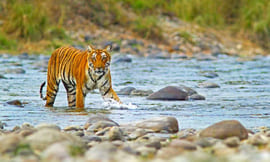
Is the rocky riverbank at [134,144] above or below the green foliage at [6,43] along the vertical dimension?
below

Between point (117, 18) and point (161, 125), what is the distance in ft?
54.0

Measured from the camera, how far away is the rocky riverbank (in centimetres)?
306

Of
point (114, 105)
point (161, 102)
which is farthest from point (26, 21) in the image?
point (114, 105)

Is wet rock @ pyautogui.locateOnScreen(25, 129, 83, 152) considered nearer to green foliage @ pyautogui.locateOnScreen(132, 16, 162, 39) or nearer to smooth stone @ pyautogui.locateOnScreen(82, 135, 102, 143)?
smooth stone @ pyautogui.locateOnScreen(82, 135, 102, 143)

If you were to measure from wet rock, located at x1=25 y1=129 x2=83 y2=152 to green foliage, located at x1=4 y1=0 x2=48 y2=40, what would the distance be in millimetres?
14739

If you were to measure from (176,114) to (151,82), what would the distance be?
4.18 m

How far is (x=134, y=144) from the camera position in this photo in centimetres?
430

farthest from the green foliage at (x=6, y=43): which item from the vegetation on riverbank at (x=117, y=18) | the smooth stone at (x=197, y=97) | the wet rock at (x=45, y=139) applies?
the wet rock at (x=45, y=139)

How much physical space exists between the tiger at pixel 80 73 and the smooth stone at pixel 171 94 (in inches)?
45.1

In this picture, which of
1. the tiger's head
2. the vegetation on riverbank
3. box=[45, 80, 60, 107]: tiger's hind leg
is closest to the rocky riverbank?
the tiger's head

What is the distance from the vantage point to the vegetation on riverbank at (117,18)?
1855cm

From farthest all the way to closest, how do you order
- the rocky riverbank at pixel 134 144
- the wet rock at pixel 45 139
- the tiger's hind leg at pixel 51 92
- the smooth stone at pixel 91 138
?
the tiger's hind leg at pixel 51 92, the smooth stone at pixel 91 138, the wet rock at pixel 45 139, the rocky riverbank at pixel 134 144

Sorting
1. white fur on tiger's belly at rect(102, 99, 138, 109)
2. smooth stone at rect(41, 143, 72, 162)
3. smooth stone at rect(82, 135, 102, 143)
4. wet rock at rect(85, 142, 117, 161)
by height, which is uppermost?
smooth stone at rect(41, 143, 72, 162)

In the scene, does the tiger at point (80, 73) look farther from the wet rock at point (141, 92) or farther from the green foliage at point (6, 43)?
the green foliage at point (6, 43)
